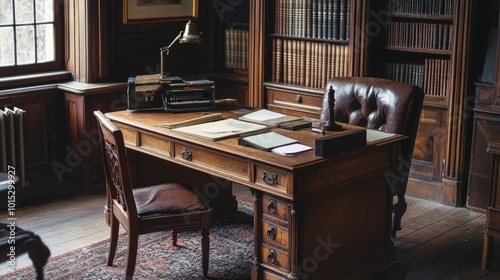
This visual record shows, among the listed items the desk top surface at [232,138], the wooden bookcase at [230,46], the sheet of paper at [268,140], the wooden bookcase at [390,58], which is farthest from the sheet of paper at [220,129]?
the wooden bookcase at [230,46]

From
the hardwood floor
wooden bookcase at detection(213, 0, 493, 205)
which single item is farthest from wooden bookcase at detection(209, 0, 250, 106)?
the hardwood floor

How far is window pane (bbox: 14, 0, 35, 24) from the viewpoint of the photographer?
225 inches

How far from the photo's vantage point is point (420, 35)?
555 centimetres

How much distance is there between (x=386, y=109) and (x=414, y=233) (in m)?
0.96

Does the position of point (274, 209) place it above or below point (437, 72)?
below

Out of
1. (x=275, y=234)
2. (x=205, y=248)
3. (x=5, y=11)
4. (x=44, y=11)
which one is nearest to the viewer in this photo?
(x=275, y=234)

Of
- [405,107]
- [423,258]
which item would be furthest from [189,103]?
[423,258]

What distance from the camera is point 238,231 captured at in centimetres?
502

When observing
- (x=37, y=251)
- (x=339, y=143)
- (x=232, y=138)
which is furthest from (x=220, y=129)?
(x=37, y=251)

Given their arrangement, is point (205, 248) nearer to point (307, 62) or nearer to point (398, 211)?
point (398, 211)

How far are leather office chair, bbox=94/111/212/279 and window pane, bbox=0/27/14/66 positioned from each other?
5.74ft

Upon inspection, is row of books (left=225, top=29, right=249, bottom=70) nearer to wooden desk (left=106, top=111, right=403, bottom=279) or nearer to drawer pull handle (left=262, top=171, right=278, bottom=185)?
wooden desk (left=106, top=111, right=403, bottom=279)

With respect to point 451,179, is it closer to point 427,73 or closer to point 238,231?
point 427,73

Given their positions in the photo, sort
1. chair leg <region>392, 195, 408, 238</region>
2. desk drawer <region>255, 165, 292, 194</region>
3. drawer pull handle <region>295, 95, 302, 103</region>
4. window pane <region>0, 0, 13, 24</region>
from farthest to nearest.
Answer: drawer pull handle <region>295, 95, 302, 103</region>, window pane <region>0, 0, 13, 24</region>, chair leg <region>392, 195, 408, 238</region>, desk drawer <region>255, 165, 292, 194</region>
